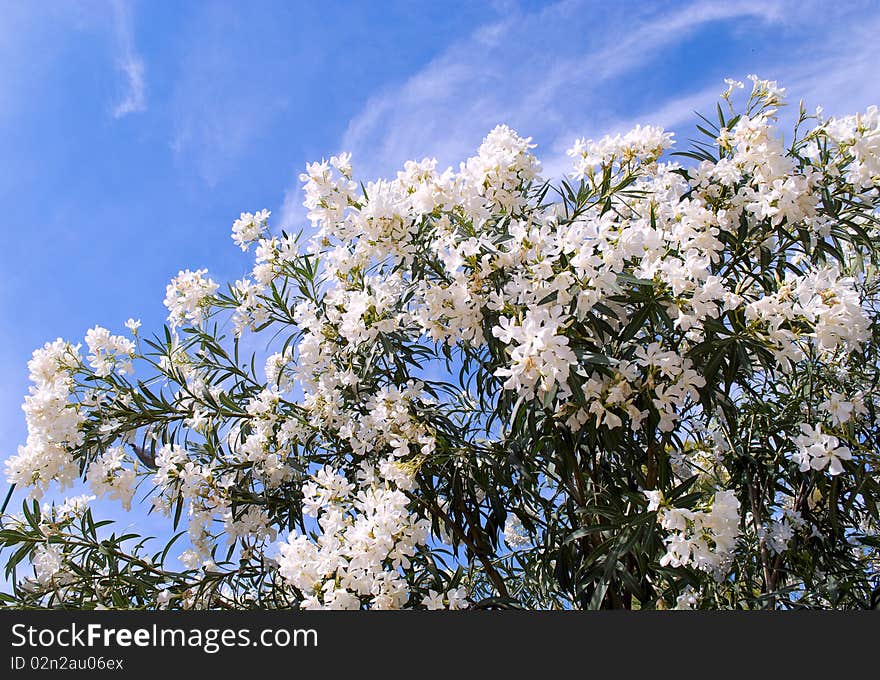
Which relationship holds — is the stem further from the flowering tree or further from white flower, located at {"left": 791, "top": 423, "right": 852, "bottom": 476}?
white flower, located at {"left": 791, "top": 423, "right": 852, "bottom": 476}

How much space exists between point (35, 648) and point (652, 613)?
184 centimetres

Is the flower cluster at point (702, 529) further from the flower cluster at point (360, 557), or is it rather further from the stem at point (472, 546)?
the stem at point (472, 546)

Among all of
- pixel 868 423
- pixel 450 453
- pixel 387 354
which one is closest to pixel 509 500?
pixel 450 453

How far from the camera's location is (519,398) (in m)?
2.30

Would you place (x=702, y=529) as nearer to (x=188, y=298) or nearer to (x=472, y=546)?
(x=472, y=546)

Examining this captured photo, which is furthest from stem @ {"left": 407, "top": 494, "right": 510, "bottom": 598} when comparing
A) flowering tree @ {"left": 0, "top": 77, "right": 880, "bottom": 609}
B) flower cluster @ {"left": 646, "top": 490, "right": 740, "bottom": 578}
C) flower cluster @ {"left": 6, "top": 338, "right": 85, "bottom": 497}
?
flower cluster @ {"left": 6, "top": 338, "right": 85, "bottom": 497}

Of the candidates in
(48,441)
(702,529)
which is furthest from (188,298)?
(702,529)

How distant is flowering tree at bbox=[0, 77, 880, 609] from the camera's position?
7.50 feet

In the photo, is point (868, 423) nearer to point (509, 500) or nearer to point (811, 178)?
point (811, 178)

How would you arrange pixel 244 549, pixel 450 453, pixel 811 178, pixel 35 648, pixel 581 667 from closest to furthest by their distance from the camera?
pixel 581 667 → pixel 35 648 → pixel 811 178 → pixel 450 453 → pixel 244 549

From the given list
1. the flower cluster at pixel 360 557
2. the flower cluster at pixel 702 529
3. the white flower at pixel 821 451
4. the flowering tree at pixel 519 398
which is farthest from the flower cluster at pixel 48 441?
the white flower at pixel 821 451

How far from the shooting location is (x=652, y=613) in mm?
2156

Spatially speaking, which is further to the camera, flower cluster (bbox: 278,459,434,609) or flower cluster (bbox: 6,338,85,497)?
flower cluster (bbox: 6,338,85,497)

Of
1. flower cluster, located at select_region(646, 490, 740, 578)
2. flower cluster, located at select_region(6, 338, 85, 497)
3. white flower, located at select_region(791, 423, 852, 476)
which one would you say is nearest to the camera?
flower cluster, located at select_region(646, 490, 740, 578)
